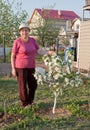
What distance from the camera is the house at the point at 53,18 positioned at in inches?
1731

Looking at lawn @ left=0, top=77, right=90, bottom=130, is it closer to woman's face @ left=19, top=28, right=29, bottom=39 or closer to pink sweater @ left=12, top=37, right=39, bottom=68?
pink sweater @ left=12, top=37, right=39, bottom=68

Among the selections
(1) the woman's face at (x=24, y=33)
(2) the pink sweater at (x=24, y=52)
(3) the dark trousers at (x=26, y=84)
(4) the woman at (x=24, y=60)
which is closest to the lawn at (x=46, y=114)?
(3) the dark trousers at (x=26, y=84)

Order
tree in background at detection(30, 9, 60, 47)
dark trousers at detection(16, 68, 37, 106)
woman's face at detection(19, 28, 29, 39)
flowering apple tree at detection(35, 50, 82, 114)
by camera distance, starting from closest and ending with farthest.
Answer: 1. flowering apple tree at detection(35, 50, 82, 114)
2. woman's face at detection(19, 28, 29, 39)
3. dark trousers at detection(16, 68, 37, 106)
4. tree in background at detection(30, 9, 60, 47)

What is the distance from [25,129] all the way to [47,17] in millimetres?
40324

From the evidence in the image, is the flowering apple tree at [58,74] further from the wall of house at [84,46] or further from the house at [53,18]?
the house at [53,18]

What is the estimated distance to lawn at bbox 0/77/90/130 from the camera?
19.5 feet

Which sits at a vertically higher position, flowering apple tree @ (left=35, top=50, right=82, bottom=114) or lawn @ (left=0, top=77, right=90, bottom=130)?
flowering apple tree @ (left=35, top=50, right=82, bottom=114)

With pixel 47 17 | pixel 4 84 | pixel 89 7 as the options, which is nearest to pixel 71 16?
pixel 47 17

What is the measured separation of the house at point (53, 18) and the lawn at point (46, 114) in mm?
33520

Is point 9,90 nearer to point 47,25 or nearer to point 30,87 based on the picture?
point 30,87

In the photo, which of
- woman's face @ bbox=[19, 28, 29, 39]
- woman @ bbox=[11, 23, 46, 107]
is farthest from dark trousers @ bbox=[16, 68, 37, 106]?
woman's face @ bbox=[19, 28, 29, 39]

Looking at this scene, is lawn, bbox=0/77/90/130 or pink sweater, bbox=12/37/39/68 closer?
lawn, bbox=0/77/90/130

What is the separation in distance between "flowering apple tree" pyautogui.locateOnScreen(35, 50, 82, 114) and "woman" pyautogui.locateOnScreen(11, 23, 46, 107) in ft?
1.74

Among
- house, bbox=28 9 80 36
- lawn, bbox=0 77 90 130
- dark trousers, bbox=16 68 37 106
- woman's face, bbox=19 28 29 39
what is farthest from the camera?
house, bbox=28 9 80 36
